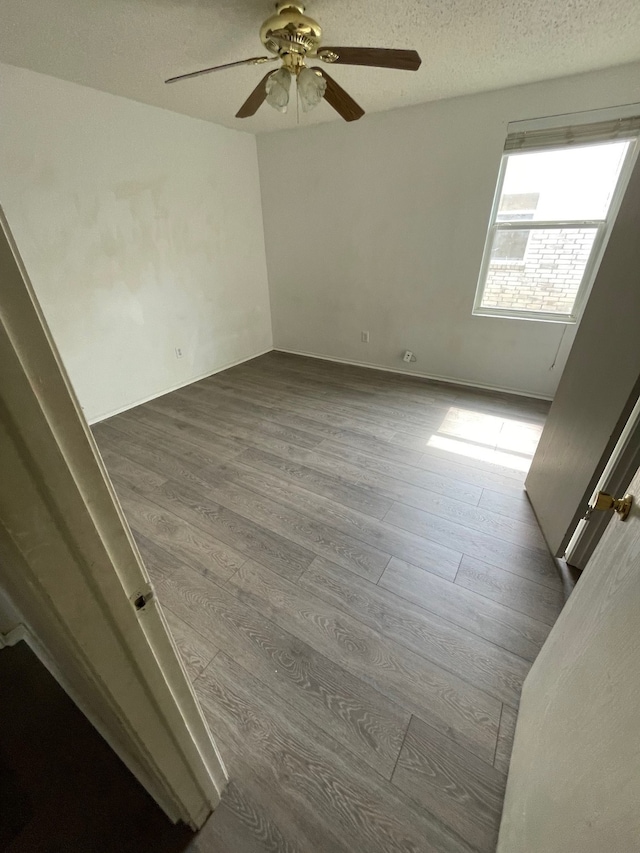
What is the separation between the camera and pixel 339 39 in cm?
188

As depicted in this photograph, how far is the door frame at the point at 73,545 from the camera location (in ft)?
1.12

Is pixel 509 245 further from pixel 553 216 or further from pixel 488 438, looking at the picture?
pixel 488 438

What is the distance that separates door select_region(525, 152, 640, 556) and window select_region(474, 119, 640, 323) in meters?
1.55

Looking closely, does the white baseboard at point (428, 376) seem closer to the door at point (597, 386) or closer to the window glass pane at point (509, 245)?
the window glass pane at point (509, 245)

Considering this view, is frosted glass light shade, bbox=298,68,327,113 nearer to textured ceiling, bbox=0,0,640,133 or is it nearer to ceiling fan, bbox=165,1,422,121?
ceiling fan, bbox=165,1,422,121

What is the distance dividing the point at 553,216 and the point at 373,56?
2007mm

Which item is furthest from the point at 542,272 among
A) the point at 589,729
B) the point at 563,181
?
the point at 589,729

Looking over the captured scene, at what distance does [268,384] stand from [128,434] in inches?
55.8

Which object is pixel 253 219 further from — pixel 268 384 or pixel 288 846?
pixel 288 846

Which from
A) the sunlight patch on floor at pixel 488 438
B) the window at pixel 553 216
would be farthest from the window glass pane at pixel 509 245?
the sunlight patch on floor at pixel 488 438

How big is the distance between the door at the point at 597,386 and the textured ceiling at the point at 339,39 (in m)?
1.12

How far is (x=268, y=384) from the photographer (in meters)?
3.59

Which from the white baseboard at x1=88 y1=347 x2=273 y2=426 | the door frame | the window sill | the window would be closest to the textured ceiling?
the window

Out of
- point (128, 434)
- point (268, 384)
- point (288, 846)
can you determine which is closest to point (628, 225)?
point (288, 846)
